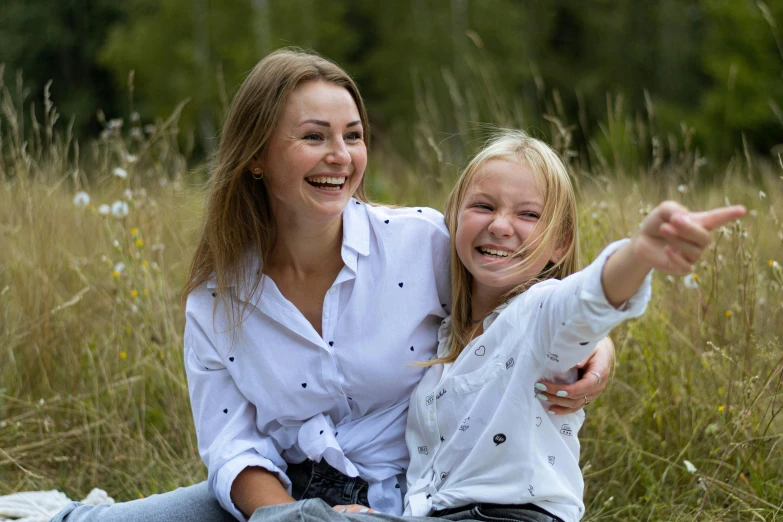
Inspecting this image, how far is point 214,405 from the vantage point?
2283 mm

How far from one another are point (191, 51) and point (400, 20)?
4116 mm

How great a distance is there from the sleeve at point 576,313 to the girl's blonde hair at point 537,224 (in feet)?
0.70

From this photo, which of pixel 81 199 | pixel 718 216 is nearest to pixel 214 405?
pixel 718 216

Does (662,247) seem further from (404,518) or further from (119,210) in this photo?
(119,210)

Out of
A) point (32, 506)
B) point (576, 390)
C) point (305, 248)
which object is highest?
point (305, 248)

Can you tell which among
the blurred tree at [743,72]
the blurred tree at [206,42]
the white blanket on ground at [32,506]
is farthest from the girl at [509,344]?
the blurred tree at [743,72]

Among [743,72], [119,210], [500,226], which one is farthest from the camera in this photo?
[743,72]

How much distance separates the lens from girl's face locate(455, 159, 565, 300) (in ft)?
6.66

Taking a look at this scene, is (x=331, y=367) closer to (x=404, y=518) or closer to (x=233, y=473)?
(x=233, y=473)

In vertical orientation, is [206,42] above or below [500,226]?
below

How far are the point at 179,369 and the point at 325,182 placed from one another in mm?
1314

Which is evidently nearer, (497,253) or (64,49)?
(497,253)

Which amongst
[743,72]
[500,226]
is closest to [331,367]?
[500,226]

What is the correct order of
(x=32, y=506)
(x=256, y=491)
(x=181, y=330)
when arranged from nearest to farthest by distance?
(x=256, y=491), (x=32, y=506), (x=181, y=330)
